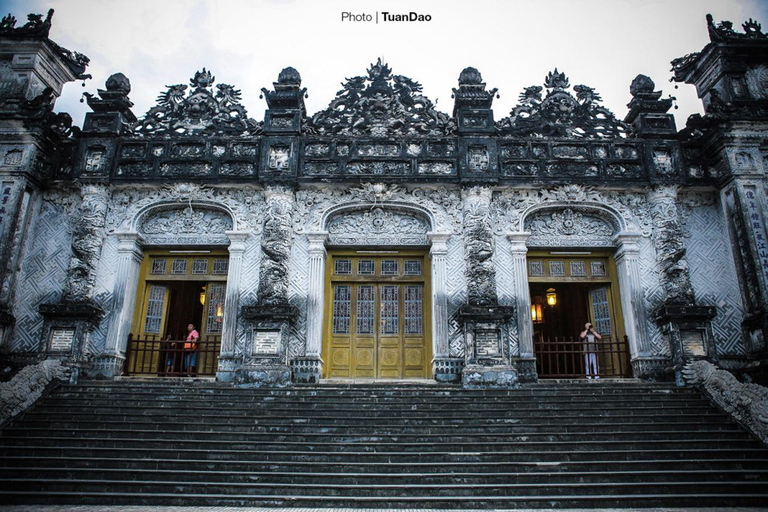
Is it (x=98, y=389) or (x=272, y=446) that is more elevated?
(x=98, y=389)

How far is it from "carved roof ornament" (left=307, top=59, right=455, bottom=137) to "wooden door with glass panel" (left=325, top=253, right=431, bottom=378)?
3.09 meters

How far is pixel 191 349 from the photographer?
39.2 ft

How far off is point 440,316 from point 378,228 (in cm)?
256

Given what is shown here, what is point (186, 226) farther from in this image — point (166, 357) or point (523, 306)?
point (523, 306)

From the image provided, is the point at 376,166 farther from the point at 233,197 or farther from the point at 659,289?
the point at 659,289

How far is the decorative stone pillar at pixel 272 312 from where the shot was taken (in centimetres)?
1097

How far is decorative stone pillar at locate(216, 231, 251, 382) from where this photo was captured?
11.5 m

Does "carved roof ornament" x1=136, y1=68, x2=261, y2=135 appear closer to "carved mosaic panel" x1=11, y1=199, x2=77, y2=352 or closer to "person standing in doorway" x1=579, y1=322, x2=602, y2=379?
"carved mosaic panel" x1=11, y1=199, x2=77, y2=352

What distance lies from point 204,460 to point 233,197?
7.05 m

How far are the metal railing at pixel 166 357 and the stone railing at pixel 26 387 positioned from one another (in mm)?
1863

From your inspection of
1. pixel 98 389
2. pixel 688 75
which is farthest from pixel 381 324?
pixel 688 75

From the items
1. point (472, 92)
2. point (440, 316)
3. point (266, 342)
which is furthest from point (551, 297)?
point (266, 342)

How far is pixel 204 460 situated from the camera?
24.3 ft

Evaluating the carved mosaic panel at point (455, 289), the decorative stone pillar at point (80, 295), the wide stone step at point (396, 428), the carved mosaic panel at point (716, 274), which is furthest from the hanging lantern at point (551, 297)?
the decorative stone pillar at point (80, 295)
